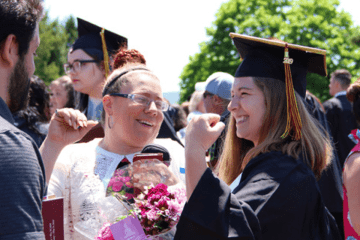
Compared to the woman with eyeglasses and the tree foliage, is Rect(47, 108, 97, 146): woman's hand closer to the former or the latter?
the woman with eyeglasses

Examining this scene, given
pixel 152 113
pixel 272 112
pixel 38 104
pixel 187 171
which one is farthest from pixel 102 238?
pixel 38 104

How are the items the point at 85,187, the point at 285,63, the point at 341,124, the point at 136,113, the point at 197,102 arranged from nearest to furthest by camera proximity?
the point at 285,63
the point at 85,187
the point at 136,113
the point at 341,124
the point at 197,102

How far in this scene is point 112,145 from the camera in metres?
2.71

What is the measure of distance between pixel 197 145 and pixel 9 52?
0.89 m

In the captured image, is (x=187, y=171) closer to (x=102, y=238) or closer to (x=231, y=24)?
(x=102, y=238)

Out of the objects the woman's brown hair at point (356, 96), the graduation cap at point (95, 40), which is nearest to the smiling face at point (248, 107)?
the woman's brown hair at point (356, 96)

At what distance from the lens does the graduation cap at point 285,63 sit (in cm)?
221

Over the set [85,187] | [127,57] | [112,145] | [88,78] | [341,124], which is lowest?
[341,124]

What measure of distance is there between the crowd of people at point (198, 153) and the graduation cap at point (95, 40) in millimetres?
1080

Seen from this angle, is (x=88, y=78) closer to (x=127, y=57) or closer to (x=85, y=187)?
(x=127, y=57)

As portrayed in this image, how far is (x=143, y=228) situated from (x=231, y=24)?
24.8 meters

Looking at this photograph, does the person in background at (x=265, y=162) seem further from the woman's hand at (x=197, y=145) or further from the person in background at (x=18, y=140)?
the person in background at (x=18, y=140)

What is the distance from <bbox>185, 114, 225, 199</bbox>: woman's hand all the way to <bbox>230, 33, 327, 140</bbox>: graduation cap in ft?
1.84

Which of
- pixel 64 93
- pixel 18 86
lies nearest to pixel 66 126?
pixel 18 86
